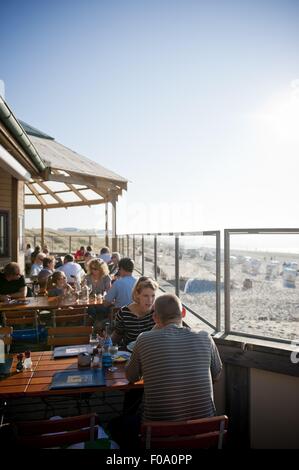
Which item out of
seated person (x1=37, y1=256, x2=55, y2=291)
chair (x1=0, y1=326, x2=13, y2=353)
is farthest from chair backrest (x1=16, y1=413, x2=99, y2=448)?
seated person (x1=37, y1=256, x2=55, y2=291)

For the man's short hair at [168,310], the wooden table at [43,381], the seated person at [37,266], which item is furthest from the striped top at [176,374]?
the seated person at [37,266]

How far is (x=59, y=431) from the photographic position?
172 centimetres

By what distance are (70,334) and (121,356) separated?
2.99 feet

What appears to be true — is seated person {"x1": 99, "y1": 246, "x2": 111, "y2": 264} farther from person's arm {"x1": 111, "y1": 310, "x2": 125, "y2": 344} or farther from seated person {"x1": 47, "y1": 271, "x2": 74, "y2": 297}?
A: person's arm {"x1": 111, "y1": 310, "x2": 125, "y2": 344}

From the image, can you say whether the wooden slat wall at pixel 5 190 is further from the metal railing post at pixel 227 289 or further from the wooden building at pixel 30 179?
the metal railing post at pixel 227 289

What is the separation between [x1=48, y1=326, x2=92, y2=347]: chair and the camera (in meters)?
3.54

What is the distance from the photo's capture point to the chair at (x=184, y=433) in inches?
66.2

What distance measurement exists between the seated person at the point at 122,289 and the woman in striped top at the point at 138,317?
162cm

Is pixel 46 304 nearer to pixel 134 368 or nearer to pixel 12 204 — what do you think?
pixel 134 368

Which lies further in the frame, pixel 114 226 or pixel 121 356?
pixel 114 226

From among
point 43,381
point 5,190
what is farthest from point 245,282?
point 5,190

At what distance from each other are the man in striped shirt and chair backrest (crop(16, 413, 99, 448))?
47 cm

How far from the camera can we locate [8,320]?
4.40 meters
